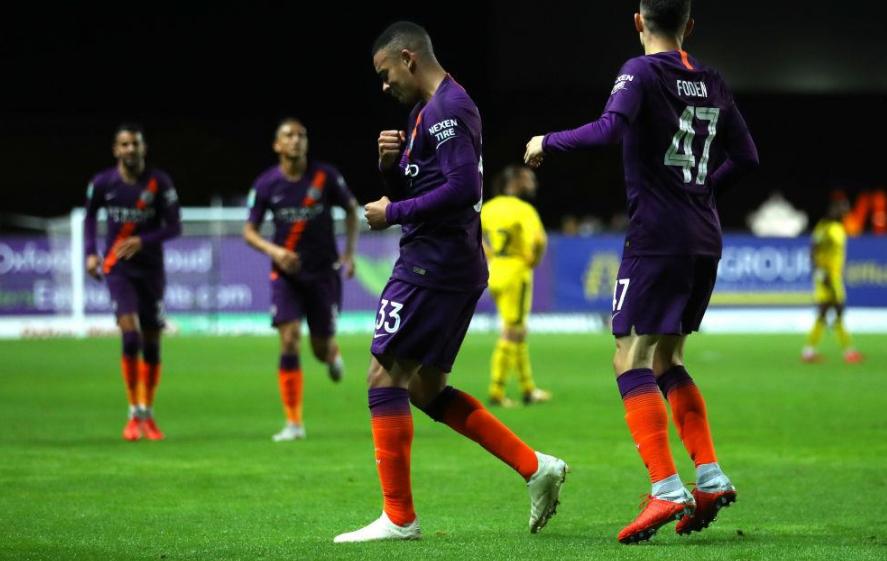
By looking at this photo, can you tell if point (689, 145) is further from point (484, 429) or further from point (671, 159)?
point (484, 429)

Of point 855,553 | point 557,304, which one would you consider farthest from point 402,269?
point 557,304

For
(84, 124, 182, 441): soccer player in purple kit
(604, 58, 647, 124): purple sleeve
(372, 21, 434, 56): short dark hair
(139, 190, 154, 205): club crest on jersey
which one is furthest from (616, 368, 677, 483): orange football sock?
(139, 190, 154, 205): club crest on jersey

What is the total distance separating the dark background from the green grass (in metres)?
17.0

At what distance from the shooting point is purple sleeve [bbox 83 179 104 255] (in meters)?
11.5

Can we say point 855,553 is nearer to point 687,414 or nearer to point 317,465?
point 687,414

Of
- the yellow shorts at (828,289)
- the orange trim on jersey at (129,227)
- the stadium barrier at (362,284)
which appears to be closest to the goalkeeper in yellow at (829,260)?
the yellow shorts at (828,289)

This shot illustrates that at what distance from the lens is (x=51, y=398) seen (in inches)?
576

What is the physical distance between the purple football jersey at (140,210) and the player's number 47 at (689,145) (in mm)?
6150

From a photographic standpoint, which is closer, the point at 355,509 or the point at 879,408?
the point at 355,509

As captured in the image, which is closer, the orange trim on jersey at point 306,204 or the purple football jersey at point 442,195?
the purple football jersey at point 442,195

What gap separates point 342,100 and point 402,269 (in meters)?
31.5

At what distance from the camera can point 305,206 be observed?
11445 mm

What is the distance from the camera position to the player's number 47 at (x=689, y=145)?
240 inches

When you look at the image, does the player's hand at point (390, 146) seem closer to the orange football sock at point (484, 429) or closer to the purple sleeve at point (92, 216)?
the orange football sock at point (484, 429)
